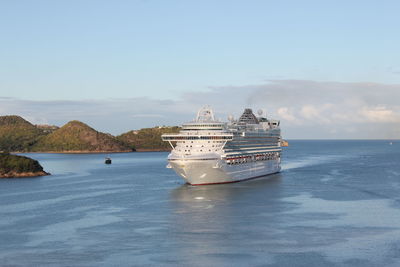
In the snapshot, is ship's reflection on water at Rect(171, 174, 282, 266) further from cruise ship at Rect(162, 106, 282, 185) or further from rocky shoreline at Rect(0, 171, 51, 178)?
rocky shoreline at Rect(0, 171, 51, 178)

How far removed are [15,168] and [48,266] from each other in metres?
79.6

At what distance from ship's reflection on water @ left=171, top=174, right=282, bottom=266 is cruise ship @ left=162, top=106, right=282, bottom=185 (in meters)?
2.25

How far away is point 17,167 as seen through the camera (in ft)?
361

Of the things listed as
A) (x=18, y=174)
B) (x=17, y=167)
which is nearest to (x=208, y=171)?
(x=18, y=174)

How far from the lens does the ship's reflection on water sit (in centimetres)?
3956

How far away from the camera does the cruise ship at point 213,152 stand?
7712 cm

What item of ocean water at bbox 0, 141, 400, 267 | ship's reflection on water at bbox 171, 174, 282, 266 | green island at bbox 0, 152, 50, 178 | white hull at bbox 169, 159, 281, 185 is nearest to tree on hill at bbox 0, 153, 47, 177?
green island at bbox 0, 152, 50, 178

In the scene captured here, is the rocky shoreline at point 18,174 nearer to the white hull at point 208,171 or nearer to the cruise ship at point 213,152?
the cruise ship at point 213,152

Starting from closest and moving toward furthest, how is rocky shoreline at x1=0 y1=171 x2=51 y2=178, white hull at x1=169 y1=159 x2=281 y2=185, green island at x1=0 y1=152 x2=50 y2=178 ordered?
white hull at x1=169 y1=159 x2=281 y2=185
rocky shoreline at x1=0 y1=171 x2=51 y2=178
green island at x1=0 y1=152 x2=50 y2=178

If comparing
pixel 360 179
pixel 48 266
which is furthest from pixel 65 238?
pixel 360 179

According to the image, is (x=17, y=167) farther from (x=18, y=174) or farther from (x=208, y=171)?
(x=208, y=171)

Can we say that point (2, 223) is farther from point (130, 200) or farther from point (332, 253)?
point (332, 253)

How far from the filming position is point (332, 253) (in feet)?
127

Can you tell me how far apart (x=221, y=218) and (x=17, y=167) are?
230 feet
